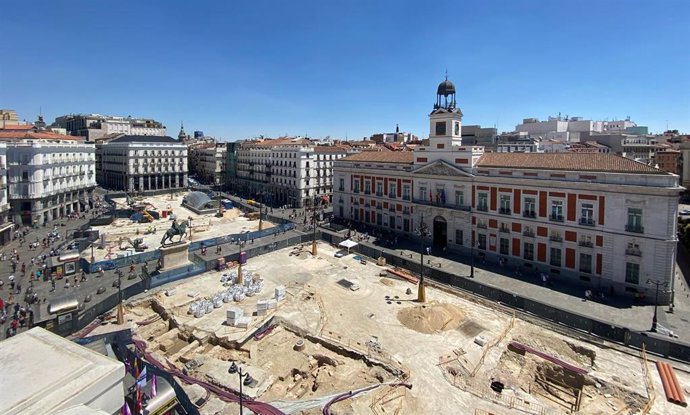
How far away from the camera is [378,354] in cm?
2384

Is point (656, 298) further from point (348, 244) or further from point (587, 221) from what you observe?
point (348, 244)

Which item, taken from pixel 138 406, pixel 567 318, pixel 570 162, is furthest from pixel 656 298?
pixel 138 406

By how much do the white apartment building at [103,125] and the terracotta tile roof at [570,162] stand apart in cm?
12500

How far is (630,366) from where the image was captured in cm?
2294

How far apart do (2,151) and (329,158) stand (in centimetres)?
5200

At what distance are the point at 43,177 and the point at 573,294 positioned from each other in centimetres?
7411

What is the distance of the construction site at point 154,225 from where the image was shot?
47562mm

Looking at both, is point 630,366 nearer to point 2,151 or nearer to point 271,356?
point 271,356

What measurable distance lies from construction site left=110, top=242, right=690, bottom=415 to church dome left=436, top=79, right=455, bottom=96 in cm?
2614

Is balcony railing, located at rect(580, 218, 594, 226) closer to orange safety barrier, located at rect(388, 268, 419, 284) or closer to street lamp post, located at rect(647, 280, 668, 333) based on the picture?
street lamp post, located at rect(647, 280, 668, 333)

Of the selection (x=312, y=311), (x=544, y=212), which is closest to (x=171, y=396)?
(x=312, y=311)

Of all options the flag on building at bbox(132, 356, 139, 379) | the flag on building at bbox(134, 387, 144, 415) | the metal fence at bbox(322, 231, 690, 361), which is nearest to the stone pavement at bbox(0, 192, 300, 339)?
the flag on building at bbox(132, 356, 139, 379)

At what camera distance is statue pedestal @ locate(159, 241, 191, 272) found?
37.7m

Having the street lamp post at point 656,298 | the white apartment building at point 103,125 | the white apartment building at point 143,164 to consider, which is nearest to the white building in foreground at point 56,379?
the street lamp post at point 656,298
